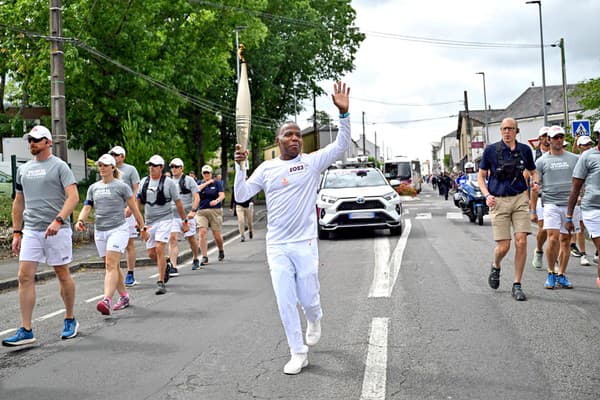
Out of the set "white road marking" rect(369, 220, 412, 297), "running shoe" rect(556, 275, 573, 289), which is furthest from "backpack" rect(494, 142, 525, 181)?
"white road marking" rect(369, 220, 412, 297)

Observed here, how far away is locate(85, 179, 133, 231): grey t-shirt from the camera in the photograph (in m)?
8.14

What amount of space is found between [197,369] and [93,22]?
23.8m

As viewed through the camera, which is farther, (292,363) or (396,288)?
(396,288)

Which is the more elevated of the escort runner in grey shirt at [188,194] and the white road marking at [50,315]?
the escort runner in grey shirt at [188,194]

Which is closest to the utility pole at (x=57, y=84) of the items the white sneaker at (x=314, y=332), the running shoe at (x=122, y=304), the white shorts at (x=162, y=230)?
the white shorts at (x=162, y=230)

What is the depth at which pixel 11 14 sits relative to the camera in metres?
26.2

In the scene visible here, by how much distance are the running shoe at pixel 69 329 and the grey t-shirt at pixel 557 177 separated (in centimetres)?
596

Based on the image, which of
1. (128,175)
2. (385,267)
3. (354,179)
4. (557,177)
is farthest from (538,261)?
(354,179)

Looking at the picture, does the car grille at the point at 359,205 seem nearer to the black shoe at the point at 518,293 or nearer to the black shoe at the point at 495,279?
the black shoe at the point at 495,279

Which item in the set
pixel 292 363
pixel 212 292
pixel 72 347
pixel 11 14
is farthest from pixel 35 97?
pixel 292 363

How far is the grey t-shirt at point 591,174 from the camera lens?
7.52 m

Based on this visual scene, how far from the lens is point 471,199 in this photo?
19859mm

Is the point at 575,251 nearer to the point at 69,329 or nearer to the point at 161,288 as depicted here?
the point at 161,288

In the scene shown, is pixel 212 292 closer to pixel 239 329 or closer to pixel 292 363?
pixel 239 329
